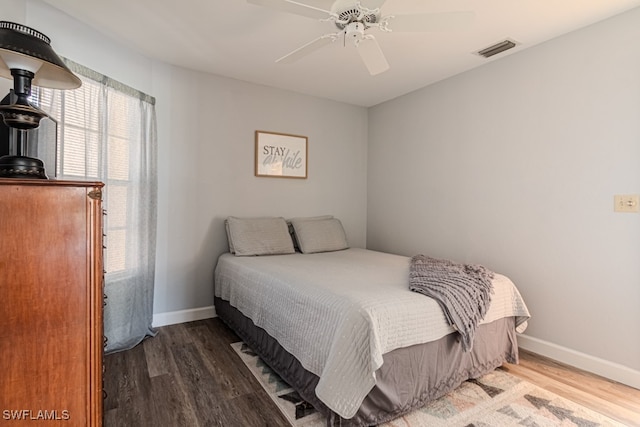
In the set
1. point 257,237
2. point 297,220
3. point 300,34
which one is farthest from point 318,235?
point 300,34

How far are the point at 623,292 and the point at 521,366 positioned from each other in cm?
80

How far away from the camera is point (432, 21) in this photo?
1.66 meters

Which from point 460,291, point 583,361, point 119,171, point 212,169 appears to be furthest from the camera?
point 212,169

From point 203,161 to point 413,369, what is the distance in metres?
2.51

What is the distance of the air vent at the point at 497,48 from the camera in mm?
2455

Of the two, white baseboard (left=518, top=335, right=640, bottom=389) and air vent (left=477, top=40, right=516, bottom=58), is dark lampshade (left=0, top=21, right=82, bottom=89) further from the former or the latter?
white baseboard (left=518, top=335, right=640, bottom=389)

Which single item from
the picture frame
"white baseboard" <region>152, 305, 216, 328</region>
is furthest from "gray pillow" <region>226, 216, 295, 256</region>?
Answer: "white baseboard" <region>152, 305, 216, 328</region>

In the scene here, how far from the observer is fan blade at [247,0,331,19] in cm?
156

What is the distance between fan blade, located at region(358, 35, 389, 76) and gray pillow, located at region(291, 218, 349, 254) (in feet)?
5.60

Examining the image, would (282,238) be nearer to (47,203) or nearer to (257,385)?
(257,385)

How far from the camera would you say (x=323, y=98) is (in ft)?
12.5

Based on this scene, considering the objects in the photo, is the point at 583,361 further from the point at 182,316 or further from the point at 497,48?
the point at 182,316

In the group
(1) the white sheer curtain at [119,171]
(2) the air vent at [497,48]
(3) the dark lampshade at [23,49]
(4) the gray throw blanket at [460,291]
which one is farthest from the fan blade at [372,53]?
(1) the white sheer curtain at [119,171]

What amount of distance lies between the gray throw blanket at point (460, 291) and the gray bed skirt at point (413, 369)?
100 mm
